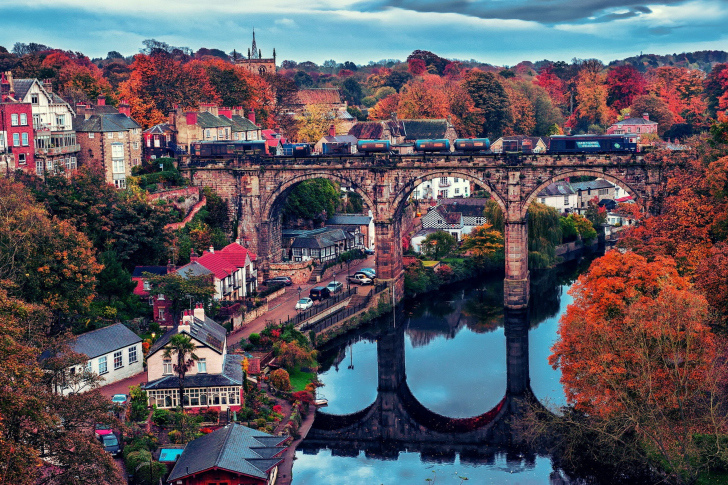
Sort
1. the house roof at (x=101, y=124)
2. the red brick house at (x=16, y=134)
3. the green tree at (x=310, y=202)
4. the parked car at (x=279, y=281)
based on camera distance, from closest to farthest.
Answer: the red brick house at (x=16, y=134) → the house roof at (x=101, y=124) → the parked car at (x=279, y=281) → the green tree at (x=310, y=202)

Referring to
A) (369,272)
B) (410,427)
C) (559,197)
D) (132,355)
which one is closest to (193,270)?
(132,355)

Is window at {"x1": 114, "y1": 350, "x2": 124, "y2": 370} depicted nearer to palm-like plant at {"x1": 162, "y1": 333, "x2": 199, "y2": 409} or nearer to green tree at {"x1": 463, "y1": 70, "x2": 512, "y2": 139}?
palm-like plant at {"x1": 162, "y1": 333, "x2": 199, "y2": 409}

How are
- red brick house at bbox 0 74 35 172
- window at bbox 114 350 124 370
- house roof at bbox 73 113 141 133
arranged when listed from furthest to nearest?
house roof at bbox 73 113 141 133, red brick house at bbox 0 74 35 172, window at bbox 114 350 124 370

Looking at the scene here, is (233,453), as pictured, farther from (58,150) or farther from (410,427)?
(58,150)

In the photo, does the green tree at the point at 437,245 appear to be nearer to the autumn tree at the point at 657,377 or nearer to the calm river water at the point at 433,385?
the calm river water at the point at 433,385

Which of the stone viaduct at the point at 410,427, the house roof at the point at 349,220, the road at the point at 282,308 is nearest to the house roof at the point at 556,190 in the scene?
the house roof at the point at 349,220

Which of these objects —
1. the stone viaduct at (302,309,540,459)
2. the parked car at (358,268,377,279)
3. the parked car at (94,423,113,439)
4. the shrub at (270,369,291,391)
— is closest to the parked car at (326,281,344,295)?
the parked car at (358,268,377,279)
